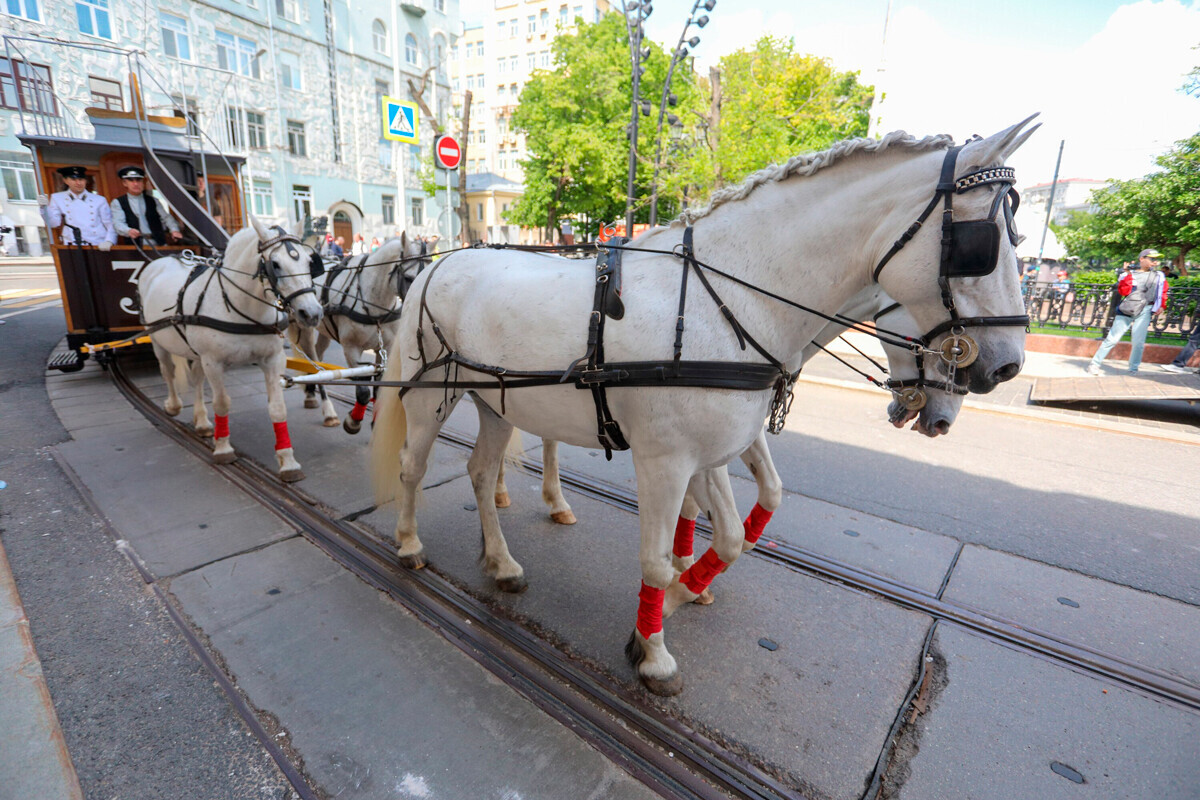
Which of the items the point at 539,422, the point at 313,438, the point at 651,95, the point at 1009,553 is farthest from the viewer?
Result: the point at 651,95

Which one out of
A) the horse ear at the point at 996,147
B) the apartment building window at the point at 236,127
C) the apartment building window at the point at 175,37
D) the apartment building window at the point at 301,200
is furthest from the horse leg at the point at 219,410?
the apartment building window at the point at 301,200

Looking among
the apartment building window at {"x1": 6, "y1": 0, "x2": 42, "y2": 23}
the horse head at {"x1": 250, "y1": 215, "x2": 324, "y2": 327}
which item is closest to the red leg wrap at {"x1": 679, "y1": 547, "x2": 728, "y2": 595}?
the horse head at {"x1": 250, "y1": 215, "x2": 324, "y2": 327}

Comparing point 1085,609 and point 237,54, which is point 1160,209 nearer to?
point 1085,609

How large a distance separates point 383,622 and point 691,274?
8.26 ft

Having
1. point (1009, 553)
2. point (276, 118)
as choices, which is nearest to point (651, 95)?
point (276, 118)

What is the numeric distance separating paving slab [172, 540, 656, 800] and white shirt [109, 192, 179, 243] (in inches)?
232

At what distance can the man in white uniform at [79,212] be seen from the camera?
655 centimetres

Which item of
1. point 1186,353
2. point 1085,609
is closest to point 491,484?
point 1085,609

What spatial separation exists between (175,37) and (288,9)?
585 cm

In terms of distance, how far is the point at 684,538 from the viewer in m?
3.47

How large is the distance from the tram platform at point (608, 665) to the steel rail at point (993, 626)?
2.5 inches

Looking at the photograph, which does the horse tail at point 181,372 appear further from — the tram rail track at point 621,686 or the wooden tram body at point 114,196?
the tram rail track at point 621,686

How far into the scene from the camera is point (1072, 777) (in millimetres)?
2234

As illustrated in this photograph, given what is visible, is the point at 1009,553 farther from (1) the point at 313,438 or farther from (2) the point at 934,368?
(1) the point at 313,438
